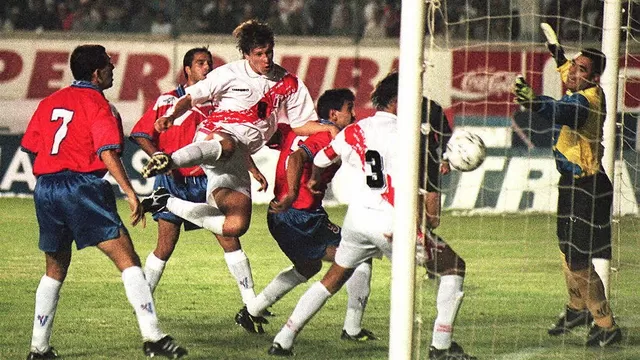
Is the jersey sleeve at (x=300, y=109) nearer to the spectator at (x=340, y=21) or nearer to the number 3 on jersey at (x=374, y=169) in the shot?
the number 3 on jersey at (x=374, y=169)

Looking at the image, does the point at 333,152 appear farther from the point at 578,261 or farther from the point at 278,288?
the point at 578,261

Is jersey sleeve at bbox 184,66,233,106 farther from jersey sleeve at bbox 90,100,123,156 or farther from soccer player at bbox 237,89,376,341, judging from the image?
jersey sleeve at bbox 90,100,123,156

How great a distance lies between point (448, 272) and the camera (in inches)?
275

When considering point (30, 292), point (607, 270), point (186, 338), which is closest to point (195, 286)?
point (30, 292)

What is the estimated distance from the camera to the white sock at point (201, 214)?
8.27 m

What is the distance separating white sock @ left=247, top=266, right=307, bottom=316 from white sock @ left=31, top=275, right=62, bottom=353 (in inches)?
60.0

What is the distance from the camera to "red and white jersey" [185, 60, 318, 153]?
8148 mm

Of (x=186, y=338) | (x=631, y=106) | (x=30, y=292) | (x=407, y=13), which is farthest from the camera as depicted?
(x=631, y=106)

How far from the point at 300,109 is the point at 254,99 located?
31 centimetres

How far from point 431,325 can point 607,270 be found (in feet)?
4.13

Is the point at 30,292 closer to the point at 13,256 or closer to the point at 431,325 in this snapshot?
the point at 13,256

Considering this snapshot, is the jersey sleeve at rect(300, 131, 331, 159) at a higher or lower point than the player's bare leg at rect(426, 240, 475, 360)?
higher

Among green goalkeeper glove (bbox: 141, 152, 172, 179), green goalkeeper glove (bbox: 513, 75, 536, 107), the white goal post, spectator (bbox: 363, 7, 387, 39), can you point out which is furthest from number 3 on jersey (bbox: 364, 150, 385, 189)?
spectator (bbox: 363, 7, 387, 39)

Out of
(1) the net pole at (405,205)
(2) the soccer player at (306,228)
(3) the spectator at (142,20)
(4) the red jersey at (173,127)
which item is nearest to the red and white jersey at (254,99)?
(2) the soccer player at (306,228)
